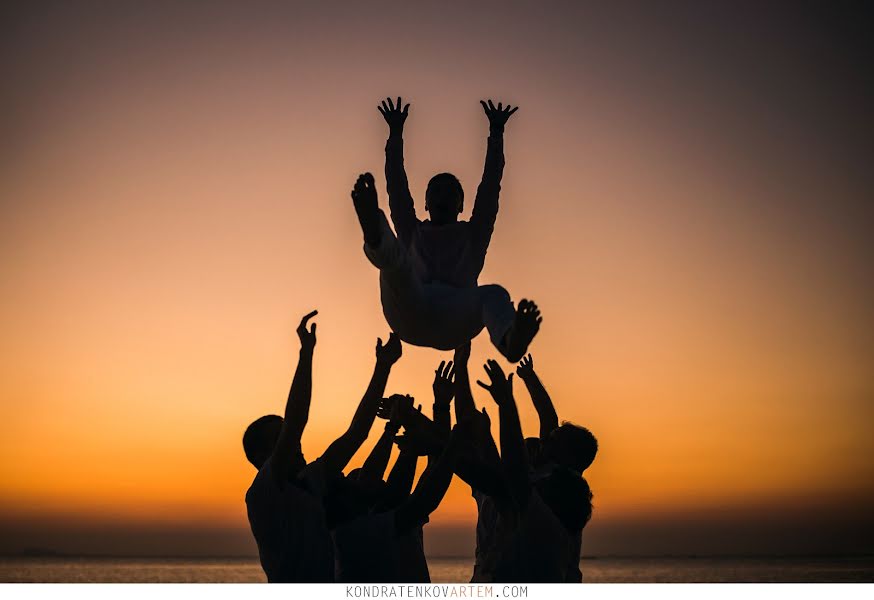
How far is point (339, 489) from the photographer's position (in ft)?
13.7

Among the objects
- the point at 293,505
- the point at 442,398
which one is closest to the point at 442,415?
the point at 442,398

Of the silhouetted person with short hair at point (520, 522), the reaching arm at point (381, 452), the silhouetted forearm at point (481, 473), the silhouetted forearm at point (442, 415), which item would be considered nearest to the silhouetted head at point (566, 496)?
the silhouetted person with short hair at point (520, 522)

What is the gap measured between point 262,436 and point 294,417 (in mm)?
437

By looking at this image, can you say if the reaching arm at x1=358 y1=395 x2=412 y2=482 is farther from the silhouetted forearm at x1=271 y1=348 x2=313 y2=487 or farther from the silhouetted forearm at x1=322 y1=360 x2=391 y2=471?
the silhouetted forearm at x1=271 y1=348 x2=313 y2=487

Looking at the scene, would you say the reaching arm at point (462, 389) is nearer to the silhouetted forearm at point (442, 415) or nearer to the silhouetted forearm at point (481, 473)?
the silhouetted forearm at point (442, 415)

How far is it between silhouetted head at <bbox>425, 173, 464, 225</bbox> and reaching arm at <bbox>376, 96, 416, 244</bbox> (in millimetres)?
99

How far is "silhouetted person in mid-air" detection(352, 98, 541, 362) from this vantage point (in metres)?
4.12

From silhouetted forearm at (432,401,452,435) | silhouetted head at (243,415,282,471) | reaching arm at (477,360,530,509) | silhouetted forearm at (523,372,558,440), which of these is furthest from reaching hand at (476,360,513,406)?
silhouetted forearm at (523,372,558,440)

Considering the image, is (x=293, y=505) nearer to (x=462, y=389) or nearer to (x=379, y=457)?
(x=379, y=457)

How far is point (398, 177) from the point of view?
4840 millimetres

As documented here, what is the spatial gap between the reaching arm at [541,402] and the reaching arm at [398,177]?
1.09 meters
